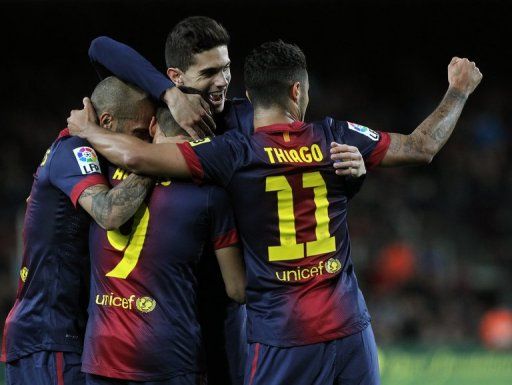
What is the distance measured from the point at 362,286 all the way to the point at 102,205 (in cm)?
751

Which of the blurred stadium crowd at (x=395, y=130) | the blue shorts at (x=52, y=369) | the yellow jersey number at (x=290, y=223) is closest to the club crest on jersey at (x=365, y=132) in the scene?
the yellow jersey number at (x=290, y=223)

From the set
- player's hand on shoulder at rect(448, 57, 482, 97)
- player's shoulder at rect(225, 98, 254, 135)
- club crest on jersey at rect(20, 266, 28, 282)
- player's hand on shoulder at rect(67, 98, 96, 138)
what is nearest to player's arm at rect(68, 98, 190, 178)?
player's hand on shoulder at rect(67, 98, 96, 138)

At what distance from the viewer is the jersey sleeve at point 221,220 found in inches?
167

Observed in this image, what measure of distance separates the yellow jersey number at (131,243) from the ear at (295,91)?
31.7 inches

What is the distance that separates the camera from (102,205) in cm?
416

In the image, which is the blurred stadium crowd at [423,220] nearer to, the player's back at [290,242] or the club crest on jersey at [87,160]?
the club crest on jersey at [87,160]

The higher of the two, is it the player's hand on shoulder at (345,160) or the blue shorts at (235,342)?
the player's hand on shoulder at (345,160)

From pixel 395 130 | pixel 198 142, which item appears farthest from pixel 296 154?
pixel 395 130

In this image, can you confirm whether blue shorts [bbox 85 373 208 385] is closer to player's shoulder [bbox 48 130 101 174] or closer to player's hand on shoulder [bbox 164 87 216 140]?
player's shoulder [bbox 48 130 101 174]

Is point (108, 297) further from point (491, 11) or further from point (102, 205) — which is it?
point (491, 11)

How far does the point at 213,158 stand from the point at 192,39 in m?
0.90

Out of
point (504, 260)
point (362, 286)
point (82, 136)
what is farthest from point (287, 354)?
point (504, 260)

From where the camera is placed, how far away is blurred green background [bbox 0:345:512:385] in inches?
359

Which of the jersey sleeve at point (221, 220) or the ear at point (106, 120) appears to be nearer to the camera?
the jersey sleeve at point (221, 220)
